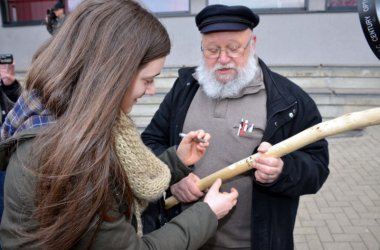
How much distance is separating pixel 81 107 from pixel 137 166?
34 centimetres

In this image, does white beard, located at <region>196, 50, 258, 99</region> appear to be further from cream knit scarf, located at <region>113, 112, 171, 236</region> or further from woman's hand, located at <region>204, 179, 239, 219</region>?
cream knit scarf, located at <region>113, 112, 171, 236</region>

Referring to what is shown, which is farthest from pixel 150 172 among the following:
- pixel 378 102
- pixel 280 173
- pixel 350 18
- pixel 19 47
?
pixel 19 47

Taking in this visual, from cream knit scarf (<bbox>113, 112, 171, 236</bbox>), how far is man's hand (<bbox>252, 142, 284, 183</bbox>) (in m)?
0.48

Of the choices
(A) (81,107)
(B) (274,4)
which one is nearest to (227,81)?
(A) (81,107)

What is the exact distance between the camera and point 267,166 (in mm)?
1688

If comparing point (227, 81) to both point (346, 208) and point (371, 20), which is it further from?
point (346, 208)

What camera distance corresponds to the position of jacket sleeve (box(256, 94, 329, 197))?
5.88 feet

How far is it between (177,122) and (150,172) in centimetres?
80

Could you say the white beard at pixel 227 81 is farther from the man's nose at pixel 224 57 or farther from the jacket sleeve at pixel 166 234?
the jacket sleeve at pixel 166 234

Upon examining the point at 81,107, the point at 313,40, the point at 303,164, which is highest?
the point at 81,107

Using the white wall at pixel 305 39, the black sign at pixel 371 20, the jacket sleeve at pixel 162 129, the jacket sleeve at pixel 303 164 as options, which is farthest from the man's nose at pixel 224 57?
the white wall at pixel 305 39

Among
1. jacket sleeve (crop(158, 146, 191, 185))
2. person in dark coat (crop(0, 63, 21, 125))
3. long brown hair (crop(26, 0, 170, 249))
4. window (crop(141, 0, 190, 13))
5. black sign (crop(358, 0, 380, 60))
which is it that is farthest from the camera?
window (crop(141, 0, 190, 13))

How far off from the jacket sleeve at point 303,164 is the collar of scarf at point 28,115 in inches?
44.7

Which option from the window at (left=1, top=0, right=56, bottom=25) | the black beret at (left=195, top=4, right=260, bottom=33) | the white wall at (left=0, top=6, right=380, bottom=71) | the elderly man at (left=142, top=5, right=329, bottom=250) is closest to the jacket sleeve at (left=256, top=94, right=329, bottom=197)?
the elderly man at (left=142, top=5, right=329, bottom=250)
